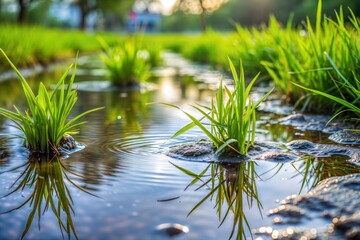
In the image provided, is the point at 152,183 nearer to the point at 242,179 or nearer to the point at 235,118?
the point at 242,179

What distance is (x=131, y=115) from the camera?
145 inches

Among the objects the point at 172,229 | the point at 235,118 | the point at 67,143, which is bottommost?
the point at 172,229

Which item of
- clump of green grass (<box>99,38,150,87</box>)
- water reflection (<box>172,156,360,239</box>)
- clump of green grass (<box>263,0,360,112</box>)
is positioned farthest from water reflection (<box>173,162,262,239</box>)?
clump of green grass (<box>99,38,150,87</box>)

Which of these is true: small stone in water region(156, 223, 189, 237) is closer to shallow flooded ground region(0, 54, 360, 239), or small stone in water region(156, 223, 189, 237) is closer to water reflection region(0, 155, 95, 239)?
shallow flooded ground region(0, 54, 360, 239)

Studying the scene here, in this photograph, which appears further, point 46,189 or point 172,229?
point 46,189

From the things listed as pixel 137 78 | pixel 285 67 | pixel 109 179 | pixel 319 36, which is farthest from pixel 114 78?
pixel 109 179

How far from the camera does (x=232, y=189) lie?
6.10ft

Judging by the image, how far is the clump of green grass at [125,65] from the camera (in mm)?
5473

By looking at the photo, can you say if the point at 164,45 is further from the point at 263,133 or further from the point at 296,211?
the point at 296,211

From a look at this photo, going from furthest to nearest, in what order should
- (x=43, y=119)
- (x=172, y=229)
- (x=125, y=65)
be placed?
(x=125, y=65), (x=43, y=119), (x=172, y=229)

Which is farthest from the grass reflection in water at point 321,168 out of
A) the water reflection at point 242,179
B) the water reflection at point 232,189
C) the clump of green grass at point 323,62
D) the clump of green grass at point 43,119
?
the clump of green grass at point 43,119

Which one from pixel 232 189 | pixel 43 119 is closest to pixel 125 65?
pixel 43 119

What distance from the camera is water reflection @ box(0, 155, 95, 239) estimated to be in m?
1.58

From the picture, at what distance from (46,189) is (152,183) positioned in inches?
16.3
